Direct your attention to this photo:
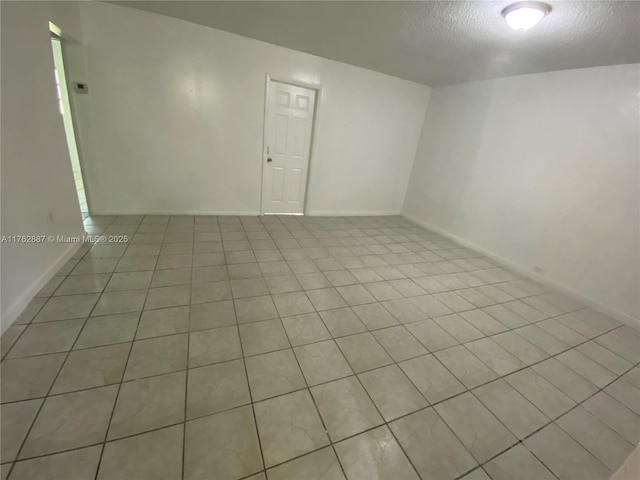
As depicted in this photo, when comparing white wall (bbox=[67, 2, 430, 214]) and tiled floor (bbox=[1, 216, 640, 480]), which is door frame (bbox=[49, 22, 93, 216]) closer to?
white wall (bbox=[67, 2, 430, 214])

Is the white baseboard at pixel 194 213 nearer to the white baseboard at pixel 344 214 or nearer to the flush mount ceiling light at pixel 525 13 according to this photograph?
the white baseboard at pixel 344 214

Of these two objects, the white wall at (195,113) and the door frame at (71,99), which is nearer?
the door frame at (71,99)

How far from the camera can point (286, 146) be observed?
421cm

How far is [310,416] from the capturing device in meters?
1.39

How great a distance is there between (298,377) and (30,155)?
8.31ft

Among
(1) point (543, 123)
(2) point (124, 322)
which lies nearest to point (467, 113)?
(1) point (543, 123)

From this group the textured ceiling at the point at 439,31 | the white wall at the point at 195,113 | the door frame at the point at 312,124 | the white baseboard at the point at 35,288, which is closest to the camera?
A: the white baseboard at the point at 35,288

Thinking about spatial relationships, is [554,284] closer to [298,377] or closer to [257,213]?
[298,377]

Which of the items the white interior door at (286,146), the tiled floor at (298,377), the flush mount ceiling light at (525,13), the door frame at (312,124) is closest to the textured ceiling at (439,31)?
the flush mount ceiling light at (525,13)

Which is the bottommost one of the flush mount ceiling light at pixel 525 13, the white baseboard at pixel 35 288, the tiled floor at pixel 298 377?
the tiled floor at pixel 298 377

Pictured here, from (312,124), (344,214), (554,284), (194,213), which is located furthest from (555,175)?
(194,213)

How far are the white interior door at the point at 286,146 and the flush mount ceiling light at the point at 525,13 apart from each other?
2651mm

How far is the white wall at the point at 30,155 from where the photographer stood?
5.68 feet

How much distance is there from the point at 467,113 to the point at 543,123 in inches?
45.5
